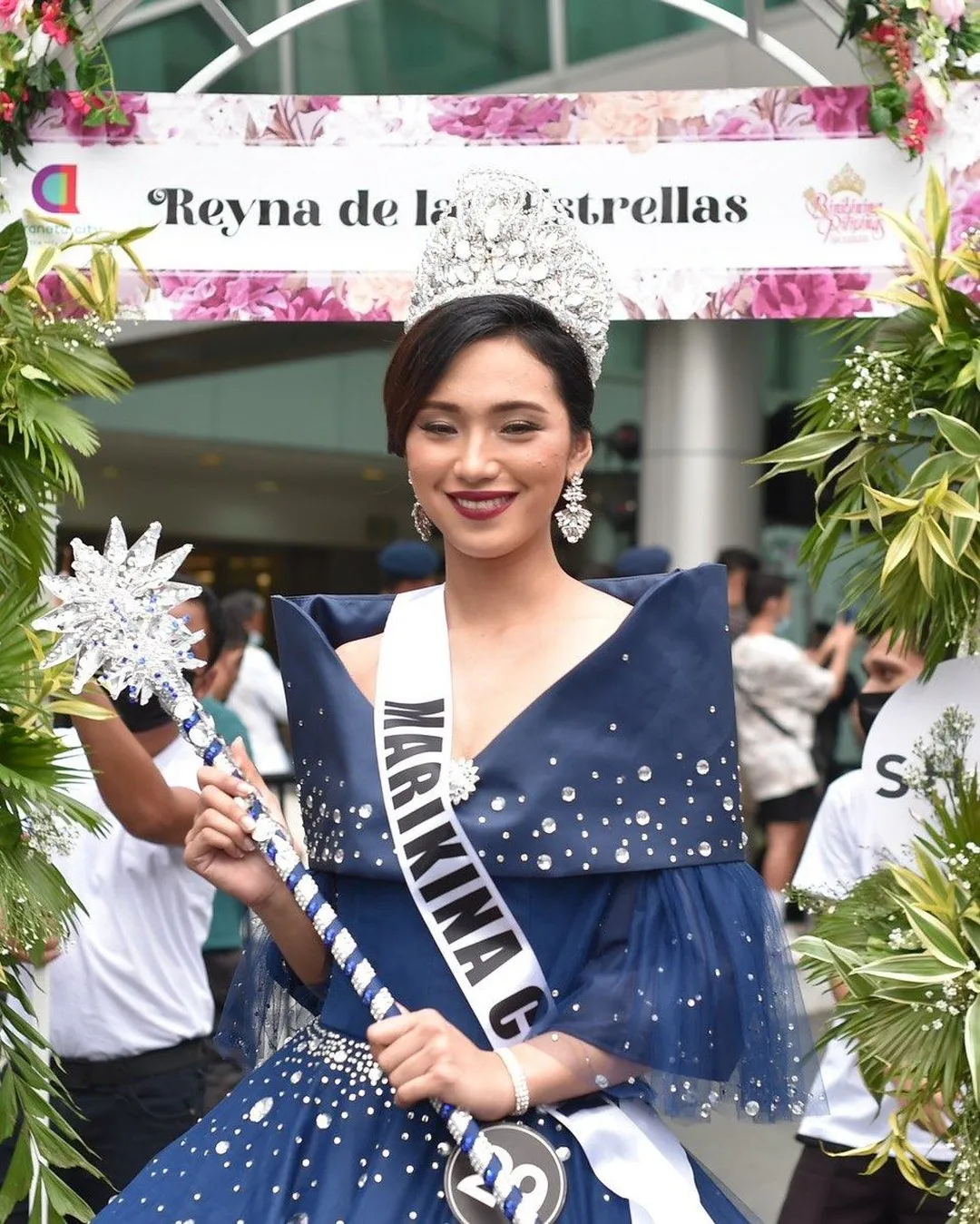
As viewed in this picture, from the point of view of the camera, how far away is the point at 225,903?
17.4 feet

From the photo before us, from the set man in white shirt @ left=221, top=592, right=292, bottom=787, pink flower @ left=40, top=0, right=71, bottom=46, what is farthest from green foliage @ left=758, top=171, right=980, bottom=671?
man in white shirt @ left=221, top=592, right=292, bottom=787

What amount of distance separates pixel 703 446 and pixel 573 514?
365 inches

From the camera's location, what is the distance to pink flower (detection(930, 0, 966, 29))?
3.17 metres

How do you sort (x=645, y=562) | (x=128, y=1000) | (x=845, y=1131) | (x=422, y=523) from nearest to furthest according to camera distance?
(x=422, y=523) → (x=845, y=1131) → (x=128, y=1000) → (x=645, y=562)

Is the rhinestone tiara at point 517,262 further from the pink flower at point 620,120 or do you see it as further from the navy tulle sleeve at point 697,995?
the pink flower at point 620,120

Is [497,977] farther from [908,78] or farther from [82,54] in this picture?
[82,54]

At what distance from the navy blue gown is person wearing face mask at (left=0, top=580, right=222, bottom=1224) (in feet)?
4.60

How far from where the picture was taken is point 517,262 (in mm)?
2484

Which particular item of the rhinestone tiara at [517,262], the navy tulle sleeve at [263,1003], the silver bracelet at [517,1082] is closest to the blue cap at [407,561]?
the navy tulle sleeve at [263,1003]

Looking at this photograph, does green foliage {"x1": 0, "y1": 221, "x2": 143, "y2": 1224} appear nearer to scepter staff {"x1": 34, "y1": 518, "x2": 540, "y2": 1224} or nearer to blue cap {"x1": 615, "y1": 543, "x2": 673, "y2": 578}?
scepter staff {"x1": 34, "y1": 518, "x2": 540, "y2": 1224}

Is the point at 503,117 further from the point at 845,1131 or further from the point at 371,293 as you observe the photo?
the point at 845,1131

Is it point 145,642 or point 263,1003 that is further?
point 263,1003

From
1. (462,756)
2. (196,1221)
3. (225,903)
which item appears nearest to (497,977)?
(462,756)

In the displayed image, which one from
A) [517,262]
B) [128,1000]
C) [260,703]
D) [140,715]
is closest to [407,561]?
[260,703]
